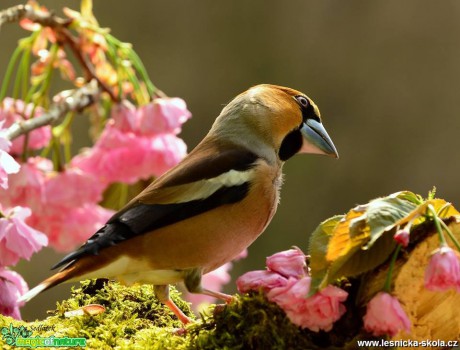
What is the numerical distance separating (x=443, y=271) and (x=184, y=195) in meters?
0.51

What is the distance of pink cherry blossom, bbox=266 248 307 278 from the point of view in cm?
119

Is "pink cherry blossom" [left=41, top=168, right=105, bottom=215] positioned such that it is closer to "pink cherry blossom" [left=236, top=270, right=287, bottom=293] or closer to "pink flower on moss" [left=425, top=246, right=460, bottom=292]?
"pink cherry blossom" [left=236, top=270, right=287, bottom=293]

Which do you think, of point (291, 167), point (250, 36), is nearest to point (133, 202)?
point (291, 167)

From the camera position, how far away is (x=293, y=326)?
1.14m

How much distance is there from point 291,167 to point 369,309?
3882 millimetres

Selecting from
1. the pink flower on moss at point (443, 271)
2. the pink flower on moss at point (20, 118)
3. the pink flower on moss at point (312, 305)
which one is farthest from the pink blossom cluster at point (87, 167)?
the pink flower on moss at point (443, 271)

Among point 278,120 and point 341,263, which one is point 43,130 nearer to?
point 278,120

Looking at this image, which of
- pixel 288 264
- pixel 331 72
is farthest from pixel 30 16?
pixel 331 72

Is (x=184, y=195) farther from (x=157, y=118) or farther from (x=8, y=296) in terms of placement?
(x=157, y=118)

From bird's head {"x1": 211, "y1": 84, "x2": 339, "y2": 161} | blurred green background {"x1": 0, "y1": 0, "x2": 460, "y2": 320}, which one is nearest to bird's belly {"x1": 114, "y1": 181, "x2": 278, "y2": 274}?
bird's head {"x1": 211, "y1": 84, "x2": 339, "y2": 161}

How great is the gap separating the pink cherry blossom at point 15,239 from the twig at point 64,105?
268 millimetres

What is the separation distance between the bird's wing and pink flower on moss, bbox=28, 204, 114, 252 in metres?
0.61

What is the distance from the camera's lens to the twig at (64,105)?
1.70 m

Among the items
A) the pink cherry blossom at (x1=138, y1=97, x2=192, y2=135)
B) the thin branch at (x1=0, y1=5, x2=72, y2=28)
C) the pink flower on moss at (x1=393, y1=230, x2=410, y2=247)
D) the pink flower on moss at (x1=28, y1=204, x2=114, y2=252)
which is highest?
the thin branch at (x1=0, y1=5, x2=72, y2=28)
